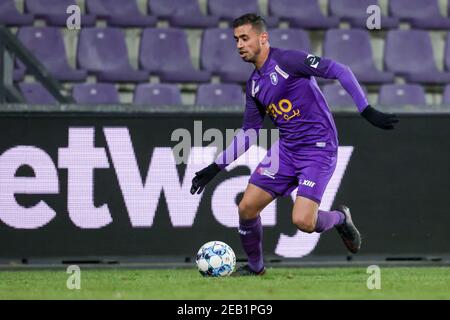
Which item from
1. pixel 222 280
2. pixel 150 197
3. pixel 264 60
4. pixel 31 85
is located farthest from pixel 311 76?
pixel 31 85

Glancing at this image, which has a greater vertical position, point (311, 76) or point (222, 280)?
point (311, 76)

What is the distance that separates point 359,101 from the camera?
8094 mm

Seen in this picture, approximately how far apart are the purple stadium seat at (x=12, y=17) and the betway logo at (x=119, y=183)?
4.00m

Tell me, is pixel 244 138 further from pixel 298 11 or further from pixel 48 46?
pixel 298 11

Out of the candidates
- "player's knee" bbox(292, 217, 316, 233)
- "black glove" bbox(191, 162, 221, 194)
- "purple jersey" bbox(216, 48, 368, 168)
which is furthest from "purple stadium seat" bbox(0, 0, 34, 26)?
"player's knee" bbox(292, 217, 316, 233)

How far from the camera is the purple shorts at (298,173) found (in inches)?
338

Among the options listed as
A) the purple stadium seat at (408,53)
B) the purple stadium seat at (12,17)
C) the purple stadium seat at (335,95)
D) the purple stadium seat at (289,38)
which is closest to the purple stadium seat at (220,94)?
the purple stadium seat at (289,38)

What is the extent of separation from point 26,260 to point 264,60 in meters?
3.40

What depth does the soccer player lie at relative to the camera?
842cm

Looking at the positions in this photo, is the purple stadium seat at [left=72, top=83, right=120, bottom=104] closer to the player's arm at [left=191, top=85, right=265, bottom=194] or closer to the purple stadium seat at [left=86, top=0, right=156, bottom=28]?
the purple stadium seat at [left=86, top=0, right=156, bottom=28]

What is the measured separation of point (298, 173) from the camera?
8695 mm

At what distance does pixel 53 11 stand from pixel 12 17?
562 millimetres

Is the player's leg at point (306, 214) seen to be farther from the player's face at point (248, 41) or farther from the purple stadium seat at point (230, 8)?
the purple stadium seat at point (230, 8)
